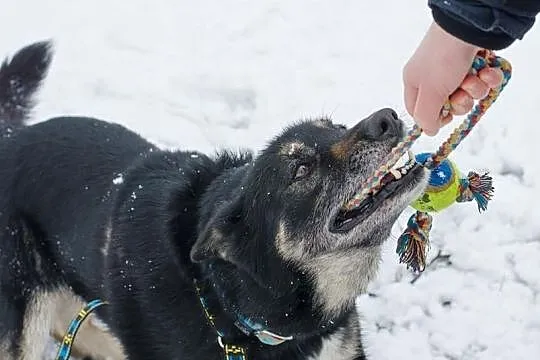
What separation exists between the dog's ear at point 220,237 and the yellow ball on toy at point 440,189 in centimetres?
80

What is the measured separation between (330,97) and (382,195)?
2870 millimetres

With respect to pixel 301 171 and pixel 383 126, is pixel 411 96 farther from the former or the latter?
pixel 301 171

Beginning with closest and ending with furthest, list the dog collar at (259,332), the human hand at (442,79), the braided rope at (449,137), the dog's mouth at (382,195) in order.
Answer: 1. the human hand at (442,79)
2. the braided rope at (449,137)
3. the dog's mouth at (382,195)
4. the dog collar at (259,332)

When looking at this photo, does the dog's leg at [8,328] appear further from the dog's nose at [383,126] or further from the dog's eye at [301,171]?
the dog's nose at [383,126]

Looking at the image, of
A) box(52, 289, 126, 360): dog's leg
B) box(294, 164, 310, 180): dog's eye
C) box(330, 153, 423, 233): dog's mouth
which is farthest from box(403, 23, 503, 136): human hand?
box(52, 289, 126, 360): dog's leg

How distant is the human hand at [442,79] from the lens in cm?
215

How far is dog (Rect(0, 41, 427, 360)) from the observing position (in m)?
3.23

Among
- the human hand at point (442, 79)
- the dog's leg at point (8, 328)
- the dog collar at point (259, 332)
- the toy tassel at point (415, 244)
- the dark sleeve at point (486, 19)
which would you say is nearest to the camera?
the dark sleeve at point (486, 19)

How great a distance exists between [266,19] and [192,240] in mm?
3564

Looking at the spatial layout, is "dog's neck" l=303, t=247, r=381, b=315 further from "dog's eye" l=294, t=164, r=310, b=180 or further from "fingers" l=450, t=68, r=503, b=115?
"fingers" l=450, t=68, r=503, b=115

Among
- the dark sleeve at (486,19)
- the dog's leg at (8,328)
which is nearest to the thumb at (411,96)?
the dark sleeve at (486,19)

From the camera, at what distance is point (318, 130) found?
3367mm

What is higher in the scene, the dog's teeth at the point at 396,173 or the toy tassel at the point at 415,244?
the dog's teeth at the point at 396,173

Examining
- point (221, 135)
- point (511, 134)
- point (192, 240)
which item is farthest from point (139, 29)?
point (192, 240)
